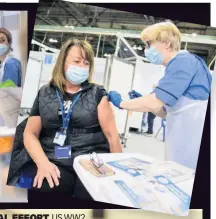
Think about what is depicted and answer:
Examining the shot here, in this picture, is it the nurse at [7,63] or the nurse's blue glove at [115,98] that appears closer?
→ the nurse's blue glove at [115,98]

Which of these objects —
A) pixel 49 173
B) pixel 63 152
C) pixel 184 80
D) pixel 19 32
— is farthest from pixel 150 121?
pixel 19 32

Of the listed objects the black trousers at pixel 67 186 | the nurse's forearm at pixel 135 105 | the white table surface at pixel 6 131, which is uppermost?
the nurse's forearm at pixel 135 105

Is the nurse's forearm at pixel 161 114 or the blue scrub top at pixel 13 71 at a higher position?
the blue scrub top at pixel 13 71

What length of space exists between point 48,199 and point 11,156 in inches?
12.9

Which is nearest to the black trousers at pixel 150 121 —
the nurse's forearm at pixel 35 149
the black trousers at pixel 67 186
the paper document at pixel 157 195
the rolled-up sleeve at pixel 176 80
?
the rolled-up sleeve at pixel 176 80

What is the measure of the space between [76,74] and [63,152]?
1.44 ft

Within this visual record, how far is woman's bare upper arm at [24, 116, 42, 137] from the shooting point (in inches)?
88.0

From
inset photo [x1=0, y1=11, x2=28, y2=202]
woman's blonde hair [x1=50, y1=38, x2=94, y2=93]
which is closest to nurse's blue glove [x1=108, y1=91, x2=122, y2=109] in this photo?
woman's blonde hair [x1=50, y1=38, x2=94, y2=93]

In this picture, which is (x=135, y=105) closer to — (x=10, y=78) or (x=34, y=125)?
(x=34, y=125)

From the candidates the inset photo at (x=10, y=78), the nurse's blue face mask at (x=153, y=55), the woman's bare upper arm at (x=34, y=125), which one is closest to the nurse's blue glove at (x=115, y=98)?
the nurse's blue face mask at (x=153, y=55)

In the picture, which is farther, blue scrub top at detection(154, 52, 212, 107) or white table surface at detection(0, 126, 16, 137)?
white table surface at detection(0, 126, 16, 137)

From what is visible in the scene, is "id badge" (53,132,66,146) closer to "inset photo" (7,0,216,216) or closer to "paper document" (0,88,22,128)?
"inset photo" (7,0,216,216)

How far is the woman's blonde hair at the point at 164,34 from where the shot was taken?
2.18 m

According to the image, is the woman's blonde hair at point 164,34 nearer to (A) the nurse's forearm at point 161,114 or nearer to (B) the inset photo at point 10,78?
(A) the nurse's forearm at point 161,114
